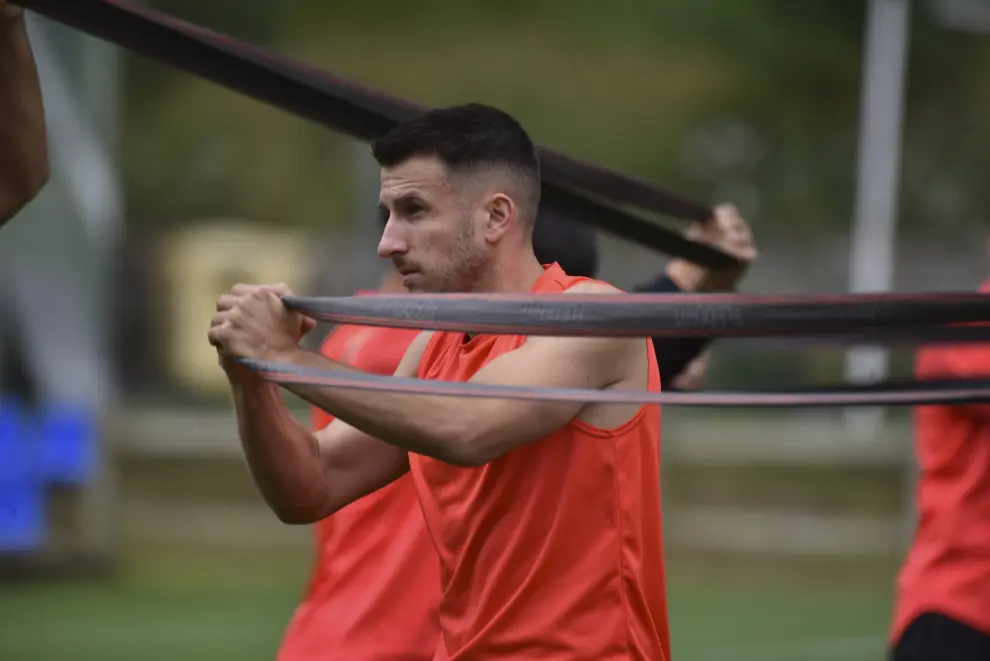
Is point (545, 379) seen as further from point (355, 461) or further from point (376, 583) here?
point (376, 583)

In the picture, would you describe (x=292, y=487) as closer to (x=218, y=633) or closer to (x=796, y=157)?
(x=218, y=633)

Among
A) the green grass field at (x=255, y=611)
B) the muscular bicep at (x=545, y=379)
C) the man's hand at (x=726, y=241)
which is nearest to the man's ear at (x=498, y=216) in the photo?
the muscular bicep at (x=545, y=379)

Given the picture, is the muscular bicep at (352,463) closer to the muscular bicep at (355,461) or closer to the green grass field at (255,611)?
the muscular bicep at (355,461)

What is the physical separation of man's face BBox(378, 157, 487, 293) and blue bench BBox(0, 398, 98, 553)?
9555 mm

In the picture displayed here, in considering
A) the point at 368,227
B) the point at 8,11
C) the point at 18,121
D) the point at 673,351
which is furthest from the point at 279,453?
the point at 368,227

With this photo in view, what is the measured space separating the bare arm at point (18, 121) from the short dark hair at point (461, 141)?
71 cm

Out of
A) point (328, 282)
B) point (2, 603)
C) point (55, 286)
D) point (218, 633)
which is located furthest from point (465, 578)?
point (328, 282)

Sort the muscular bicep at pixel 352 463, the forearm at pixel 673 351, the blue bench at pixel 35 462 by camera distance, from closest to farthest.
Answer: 1. the muscular bicep at pixel 352 463
2. the forearm at pixel 673 351
3. the blue bench at pixel 35 462

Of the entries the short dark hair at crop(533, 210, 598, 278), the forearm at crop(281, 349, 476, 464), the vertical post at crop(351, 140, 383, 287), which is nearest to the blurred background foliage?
the vertical post at crop(351, 140, 383, 287)

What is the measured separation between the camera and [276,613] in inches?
451

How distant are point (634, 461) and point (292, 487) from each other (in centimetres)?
74

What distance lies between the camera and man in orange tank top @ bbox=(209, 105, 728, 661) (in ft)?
10.6

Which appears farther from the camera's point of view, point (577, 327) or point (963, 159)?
point (963, 159)

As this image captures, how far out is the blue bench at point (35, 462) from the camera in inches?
491
